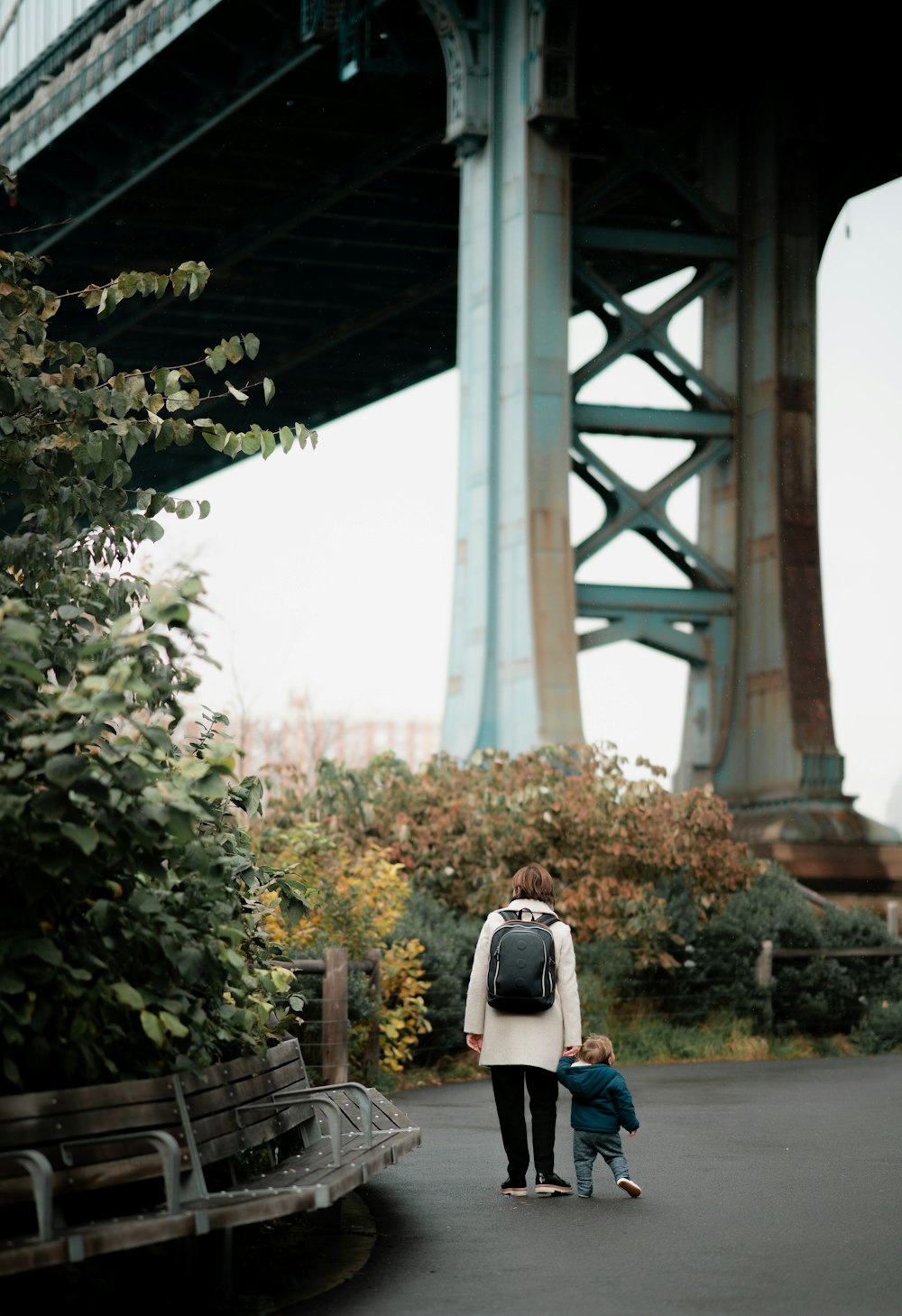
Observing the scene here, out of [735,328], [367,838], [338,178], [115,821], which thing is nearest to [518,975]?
[115,821]

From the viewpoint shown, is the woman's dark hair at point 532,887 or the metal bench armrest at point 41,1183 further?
the woman's dark hair at point 532,887

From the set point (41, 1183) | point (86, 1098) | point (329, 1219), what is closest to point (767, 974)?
point (329, 1219)

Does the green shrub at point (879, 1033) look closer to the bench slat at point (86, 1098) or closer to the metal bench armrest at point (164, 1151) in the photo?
the bench slat at point (86, 1098)

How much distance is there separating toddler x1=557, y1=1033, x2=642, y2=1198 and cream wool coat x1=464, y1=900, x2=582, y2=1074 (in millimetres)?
151

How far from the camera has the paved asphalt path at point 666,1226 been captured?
7352 millimetres

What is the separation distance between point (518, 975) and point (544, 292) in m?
16.3

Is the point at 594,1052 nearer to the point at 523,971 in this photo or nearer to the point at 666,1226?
the point at 523,971

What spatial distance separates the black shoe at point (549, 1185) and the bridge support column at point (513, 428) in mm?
13331

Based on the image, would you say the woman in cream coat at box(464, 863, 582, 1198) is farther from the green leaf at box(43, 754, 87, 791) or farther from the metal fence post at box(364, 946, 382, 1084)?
the metal fence post at box(364, 946, 382, 1084)

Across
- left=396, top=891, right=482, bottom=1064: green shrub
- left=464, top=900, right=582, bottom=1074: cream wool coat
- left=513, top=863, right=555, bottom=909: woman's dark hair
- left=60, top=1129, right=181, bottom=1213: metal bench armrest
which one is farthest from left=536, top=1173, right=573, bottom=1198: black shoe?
left=396, top=891, right=482, bottom=1064: green shrub

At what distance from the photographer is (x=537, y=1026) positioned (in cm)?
973

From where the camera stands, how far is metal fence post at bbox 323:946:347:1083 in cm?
1321

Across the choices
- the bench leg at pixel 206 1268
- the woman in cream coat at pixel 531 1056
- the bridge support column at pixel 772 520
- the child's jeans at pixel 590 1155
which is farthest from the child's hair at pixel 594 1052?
the bridge support column at pixel 772 520

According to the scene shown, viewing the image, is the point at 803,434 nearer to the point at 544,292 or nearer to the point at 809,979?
the point at 544,292
